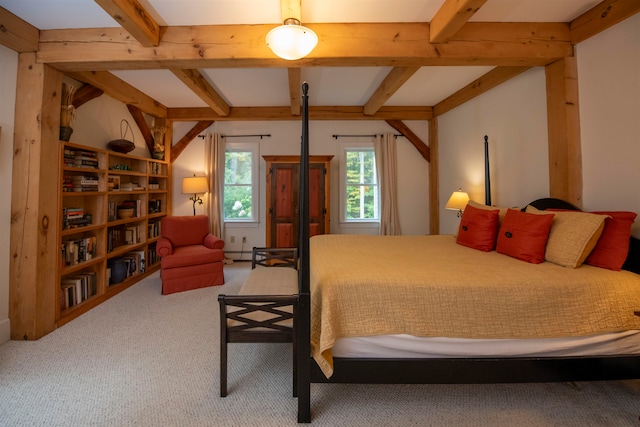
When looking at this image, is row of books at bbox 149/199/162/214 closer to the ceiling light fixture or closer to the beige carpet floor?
the beige carpet floor

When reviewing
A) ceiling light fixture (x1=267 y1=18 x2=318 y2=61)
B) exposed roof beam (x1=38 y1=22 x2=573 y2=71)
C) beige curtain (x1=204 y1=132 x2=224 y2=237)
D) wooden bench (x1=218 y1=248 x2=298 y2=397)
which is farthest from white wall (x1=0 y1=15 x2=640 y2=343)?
ceiling light fixture (x1=267 y1=18 x2=318 y2=61)

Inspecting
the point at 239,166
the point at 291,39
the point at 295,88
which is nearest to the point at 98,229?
the point at 239,166

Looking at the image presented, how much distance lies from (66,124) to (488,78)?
14.7 ft

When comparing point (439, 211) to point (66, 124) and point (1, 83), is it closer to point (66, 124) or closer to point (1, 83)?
point (66, 124)

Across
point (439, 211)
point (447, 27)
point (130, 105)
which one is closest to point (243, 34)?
point (447, 27)

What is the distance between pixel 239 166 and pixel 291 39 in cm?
333

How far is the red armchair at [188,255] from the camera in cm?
326

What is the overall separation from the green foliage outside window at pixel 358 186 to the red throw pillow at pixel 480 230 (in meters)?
2.33

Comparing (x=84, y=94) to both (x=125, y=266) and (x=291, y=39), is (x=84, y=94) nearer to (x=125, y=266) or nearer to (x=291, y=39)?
(x=125, y=266)

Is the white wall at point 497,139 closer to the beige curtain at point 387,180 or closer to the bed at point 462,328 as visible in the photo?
the beige curtain at point 387,180

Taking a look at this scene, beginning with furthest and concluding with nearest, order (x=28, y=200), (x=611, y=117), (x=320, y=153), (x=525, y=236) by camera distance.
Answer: (x=320, y=153), (x=28, y=200), (x=611, y=117), (x=525, y=236)

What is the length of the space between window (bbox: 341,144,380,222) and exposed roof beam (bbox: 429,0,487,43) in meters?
2.65

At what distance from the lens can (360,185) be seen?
4.84m

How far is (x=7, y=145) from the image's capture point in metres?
2.19
